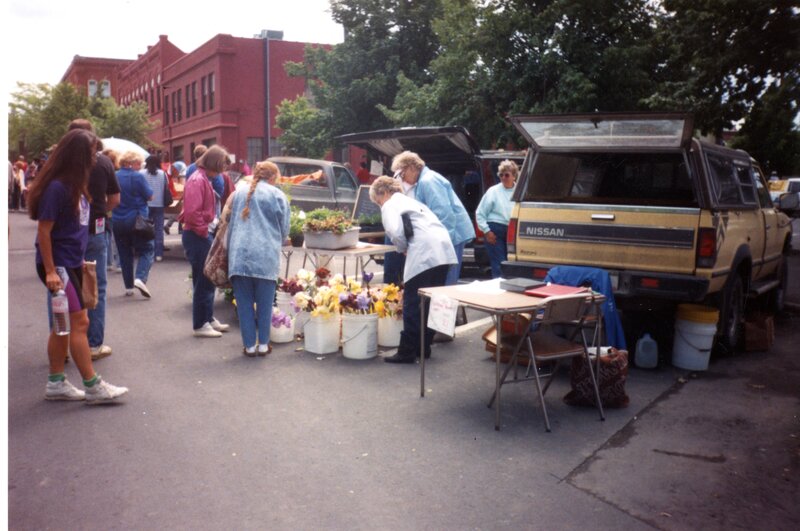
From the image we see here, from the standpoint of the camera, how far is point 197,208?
743 centimetres

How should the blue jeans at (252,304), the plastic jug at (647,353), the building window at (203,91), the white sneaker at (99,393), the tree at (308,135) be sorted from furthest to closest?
1. the building window at (203,91)
2. the tree at (308,135)
3. the blue jeans at (252,304)
4. the plastic jug at (647,353)
5. the white sneaker at (99,393)

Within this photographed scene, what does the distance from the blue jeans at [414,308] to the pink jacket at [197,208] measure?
7.66 feet

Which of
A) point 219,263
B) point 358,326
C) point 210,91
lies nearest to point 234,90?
point 210,91

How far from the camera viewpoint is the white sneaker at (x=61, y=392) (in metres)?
5.34

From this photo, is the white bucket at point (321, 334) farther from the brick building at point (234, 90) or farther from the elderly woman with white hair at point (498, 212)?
the brick building at point (234, 90)

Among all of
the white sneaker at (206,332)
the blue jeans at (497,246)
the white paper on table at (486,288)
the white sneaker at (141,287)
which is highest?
the blue jeans at (497,246)

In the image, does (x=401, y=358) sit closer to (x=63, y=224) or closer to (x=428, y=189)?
(x=428, y=189)

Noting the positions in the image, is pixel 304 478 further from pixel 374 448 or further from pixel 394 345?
pixel 394 345

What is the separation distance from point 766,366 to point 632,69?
11.5m

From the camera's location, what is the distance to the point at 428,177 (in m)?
7.45

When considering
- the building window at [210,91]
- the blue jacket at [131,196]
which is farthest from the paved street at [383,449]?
the building window at [210,91]

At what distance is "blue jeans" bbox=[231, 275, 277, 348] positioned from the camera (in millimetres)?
6797

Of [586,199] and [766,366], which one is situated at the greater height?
[586,199]

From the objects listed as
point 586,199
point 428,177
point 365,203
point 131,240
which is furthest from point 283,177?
point 586,199
